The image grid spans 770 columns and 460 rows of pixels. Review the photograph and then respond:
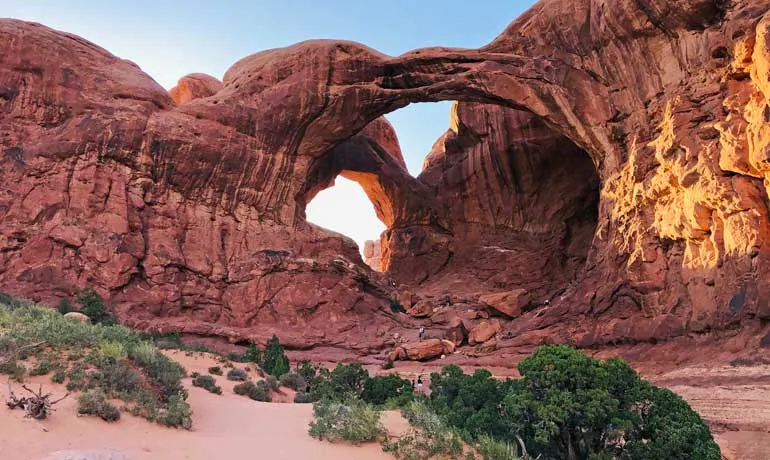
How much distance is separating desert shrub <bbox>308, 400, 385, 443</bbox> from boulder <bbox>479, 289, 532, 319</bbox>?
2014cm

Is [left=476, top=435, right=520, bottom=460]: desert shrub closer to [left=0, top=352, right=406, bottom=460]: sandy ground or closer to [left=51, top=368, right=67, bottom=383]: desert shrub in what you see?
[left=0, top=352, right=406, bottom=460]: sandy ground

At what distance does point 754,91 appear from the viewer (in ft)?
55.1

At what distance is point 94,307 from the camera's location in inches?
877

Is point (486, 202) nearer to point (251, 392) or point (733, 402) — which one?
point (251, 392)

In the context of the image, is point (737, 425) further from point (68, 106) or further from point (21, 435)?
point (68, 106)

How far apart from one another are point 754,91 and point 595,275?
10020 mm

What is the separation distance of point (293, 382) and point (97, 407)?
11.3 meters

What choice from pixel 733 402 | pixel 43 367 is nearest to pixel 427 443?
pixel 43 367

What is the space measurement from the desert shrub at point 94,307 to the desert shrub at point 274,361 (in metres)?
6.65

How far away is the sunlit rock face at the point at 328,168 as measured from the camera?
61.0 feet

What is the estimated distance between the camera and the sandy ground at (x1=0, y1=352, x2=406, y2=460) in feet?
22.3

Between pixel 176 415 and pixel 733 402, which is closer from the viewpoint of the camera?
pixel 176 415

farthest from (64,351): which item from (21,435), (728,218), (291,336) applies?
(728,218)

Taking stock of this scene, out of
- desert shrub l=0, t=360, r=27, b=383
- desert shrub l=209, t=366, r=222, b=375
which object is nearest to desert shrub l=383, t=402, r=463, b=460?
desert shrub l=0, t=360, r=27, b=383
